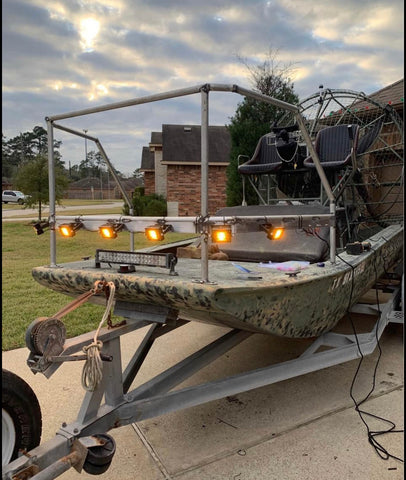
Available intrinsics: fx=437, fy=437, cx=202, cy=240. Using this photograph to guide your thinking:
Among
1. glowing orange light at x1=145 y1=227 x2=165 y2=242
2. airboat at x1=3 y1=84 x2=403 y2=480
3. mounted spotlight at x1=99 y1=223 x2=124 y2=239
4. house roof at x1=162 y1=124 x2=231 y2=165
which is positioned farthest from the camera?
house roof at x1=162 y1=124 x2=231 y2=165

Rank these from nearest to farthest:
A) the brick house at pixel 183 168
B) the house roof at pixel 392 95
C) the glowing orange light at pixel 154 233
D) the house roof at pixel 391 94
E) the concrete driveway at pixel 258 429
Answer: the glowing orange light at pixel 154 233 < the concrete driveway at pixel 258 429 < the house roof at pixel 392 95 < the house roof at pixel 391 94 < the brick house at pixel 183 168

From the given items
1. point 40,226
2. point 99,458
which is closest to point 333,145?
point 40,226

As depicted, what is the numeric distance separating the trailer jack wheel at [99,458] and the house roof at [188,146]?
61.4ft

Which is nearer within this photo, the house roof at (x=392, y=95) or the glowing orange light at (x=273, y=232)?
the glowing orange light at (x=273, y=232)

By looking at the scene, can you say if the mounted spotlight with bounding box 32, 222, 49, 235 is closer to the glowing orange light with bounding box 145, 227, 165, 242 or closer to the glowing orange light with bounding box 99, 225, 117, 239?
the glowing orange light with bounding box 99, 225, 117, 239

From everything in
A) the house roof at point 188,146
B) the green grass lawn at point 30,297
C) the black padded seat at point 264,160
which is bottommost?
the green grass lawn at point 30,297

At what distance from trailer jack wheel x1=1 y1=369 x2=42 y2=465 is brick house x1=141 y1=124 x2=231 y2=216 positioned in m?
13.3

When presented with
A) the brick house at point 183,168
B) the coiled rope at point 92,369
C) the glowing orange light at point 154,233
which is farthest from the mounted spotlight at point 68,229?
the brick house at point 183,168

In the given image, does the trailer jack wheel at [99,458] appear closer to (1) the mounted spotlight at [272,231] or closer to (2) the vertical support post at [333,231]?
(1) the mounted spotlight at [272,231]

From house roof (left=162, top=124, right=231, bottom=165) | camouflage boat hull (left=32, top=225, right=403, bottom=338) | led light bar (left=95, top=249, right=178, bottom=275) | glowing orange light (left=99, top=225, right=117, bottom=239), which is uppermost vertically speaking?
house roof (left=162, top=124, right=231, bottom=165)

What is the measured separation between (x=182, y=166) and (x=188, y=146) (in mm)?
2164

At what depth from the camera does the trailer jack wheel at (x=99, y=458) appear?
208cm

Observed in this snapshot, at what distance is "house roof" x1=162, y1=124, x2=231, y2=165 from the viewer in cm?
2112

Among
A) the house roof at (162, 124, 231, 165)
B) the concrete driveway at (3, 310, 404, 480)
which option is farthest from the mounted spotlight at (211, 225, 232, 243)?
the house roof at (162, 124, 231, 165)
